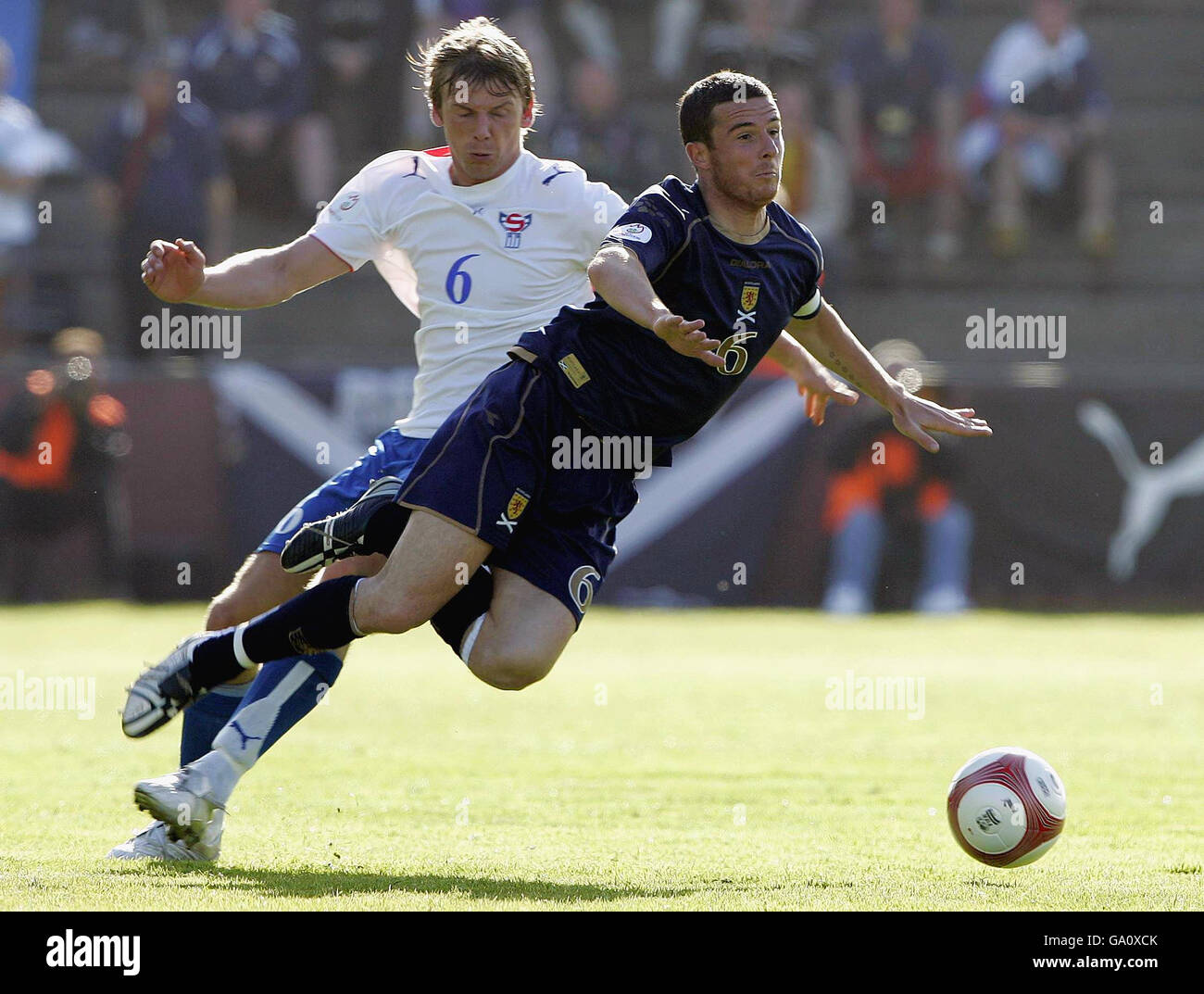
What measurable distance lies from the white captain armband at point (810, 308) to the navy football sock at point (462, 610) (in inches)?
55.9

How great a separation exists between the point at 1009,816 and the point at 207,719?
105 inches

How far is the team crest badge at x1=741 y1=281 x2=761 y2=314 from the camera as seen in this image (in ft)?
17.4

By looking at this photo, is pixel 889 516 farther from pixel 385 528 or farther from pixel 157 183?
pixel 385 528

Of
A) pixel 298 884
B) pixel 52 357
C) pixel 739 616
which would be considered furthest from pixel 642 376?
pixel 52 357

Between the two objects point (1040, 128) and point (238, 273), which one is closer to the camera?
point (238, 273)

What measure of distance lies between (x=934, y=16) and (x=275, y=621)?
52.1ft

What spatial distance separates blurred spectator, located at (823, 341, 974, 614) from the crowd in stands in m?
2.82

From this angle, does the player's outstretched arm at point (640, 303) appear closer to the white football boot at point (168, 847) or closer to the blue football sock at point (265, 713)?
the blue football sock at point (265, 713)

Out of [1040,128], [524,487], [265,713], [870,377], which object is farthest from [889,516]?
[265,713]

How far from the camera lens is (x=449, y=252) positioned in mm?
5758

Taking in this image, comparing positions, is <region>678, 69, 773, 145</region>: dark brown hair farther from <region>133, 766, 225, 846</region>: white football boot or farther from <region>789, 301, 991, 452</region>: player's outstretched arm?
<region>133, 766, 225, 846</region>: white football boot

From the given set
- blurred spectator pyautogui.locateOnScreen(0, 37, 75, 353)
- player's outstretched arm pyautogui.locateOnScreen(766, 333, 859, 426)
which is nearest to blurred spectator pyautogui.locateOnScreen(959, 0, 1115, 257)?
blurred spectator pyautogui.locateOnScreen(0, 37, 75, 353)

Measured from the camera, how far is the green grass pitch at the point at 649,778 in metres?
4.78

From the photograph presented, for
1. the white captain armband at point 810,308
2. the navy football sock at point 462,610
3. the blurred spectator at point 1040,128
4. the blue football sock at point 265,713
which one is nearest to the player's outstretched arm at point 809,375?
the white captain armband at point 810,308
